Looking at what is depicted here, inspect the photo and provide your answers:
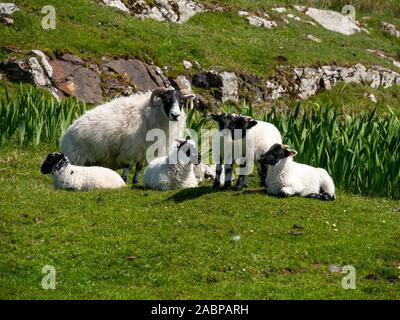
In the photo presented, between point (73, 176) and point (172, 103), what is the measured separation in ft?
7.64

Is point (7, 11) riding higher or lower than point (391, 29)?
higher

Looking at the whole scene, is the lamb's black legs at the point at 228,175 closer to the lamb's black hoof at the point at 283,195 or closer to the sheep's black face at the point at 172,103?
the lamb's black hoof at the point at 283,195

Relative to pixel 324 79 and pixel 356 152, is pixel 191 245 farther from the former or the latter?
pixel 324 79

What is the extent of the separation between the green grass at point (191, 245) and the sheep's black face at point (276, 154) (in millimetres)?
601

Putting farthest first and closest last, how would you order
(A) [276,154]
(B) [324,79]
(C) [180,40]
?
(B) [324,79] < (C) [180,40] < (A) [276,154]

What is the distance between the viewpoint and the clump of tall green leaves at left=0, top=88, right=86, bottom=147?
56.0 ft

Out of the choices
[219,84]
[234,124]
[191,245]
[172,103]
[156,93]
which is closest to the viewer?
[191,245]

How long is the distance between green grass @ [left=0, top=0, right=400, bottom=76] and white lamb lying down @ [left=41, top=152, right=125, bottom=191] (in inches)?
487

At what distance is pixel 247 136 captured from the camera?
12617mm

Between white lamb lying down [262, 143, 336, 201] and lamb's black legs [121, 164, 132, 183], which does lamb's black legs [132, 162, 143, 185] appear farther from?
white lamb lying down [262, 143, 336, 201]

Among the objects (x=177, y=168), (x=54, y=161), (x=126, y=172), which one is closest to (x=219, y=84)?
(x=126, y=172)

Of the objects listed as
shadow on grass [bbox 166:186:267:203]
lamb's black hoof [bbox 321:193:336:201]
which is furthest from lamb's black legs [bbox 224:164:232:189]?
lamb's black hoof [bbox 321:193:336:201]

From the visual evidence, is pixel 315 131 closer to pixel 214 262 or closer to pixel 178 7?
pixel 214 262

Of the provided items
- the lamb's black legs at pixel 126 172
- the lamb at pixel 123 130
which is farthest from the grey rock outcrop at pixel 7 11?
the lamb's black legs at pixel 126 172
